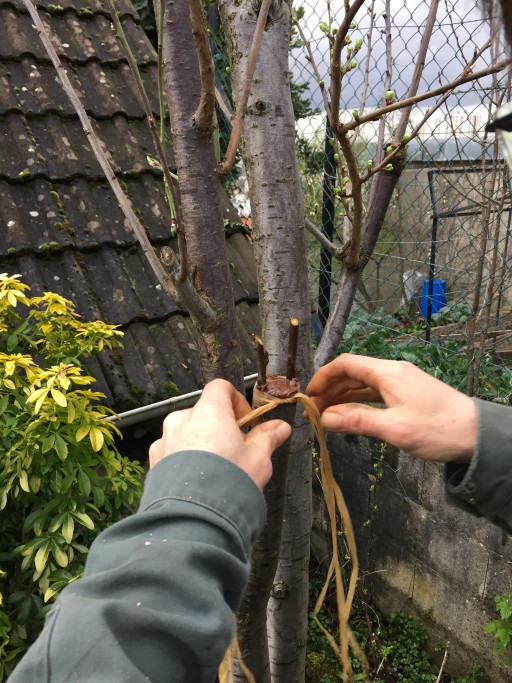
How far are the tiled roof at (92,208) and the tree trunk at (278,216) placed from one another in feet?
3.27

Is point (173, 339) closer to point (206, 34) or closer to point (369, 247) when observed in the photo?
point (369, 247)

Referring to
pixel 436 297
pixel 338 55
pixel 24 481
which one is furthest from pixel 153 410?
pixel 436 297

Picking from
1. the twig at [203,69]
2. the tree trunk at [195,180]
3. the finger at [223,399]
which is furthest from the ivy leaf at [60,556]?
the twig at [203,69]

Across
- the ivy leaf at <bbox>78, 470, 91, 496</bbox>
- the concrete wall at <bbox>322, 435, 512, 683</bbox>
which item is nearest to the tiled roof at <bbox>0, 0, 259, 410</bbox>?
the ivy leaf at <bbox>78, 470, 91, 496</bbox>

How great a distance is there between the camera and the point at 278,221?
140 centimetres

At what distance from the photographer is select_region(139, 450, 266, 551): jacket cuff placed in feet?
2.57

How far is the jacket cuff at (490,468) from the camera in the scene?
1.01 meters

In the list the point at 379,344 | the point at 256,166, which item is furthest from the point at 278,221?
the point at 379,344

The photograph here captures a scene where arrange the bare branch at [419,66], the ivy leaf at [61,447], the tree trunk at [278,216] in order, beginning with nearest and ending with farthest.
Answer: the tree trunk at [278,216] → the bare branch at [419,66] → the ivy leaf at [61,447]

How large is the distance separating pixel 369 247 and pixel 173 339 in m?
1.16

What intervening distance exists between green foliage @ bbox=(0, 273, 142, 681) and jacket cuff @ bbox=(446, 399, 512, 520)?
1.10m

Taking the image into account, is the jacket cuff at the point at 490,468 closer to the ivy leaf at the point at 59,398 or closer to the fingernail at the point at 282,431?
the fingernail at the point at 282,431

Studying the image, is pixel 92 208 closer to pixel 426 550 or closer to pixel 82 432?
pixel 82 432

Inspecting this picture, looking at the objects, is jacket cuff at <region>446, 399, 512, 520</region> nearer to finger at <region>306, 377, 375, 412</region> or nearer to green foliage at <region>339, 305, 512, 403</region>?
finger at <region>306, 377, 375, 412</region>
